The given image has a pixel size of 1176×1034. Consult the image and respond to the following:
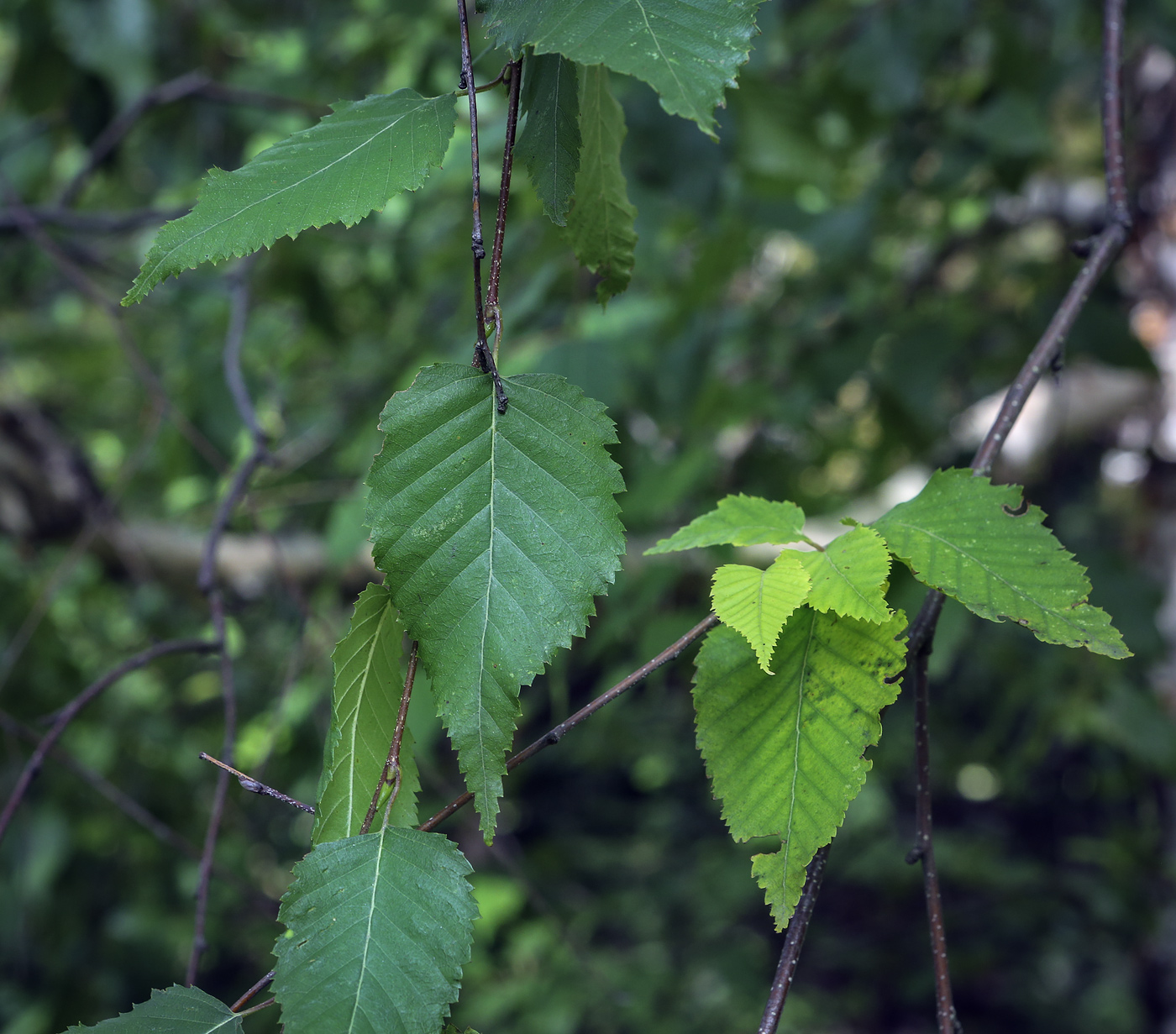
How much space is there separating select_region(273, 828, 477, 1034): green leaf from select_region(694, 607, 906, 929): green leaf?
0.49 feet

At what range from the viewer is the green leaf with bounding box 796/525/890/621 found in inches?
18.2

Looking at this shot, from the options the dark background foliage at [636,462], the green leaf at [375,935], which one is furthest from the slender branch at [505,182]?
the dark background foliage at [636,462]

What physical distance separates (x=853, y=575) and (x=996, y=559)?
3.3 inches

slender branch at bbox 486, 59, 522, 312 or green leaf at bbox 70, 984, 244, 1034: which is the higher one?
slender branch at bbox 486, 59, 522, 312

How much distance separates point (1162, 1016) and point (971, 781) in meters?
1.77

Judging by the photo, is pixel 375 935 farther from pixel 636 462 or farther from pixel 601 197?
pixel 636 462

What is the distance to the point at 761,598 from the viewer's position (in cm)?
47

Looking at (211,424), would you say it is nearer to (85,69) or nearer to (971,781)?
(85,69)

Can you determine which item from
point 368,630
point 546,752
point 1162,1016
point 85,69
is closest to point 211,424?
point 85,69

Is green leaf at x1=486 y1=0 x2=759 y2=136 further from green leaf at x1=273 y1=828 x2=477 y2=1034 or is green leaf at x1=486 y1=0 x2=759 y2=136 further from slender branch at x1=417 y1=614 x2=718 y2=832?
green leaf at x1=273 y1=828 x2=477 y2=1034

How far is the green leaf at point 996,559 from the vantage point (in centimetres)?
46

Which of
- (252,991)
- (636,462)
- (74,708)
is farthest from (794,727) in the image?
(636,462)

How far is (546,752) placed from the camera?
3570mm

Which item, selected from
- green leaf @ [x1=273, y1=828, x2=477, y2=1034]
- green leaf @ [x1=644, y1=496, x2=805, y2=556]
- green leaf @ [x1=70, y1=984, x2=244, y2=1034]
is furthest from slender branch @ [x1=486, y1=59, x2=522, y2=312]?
green leaf @ [x1=70, y1=984, x2=244, y2=1034]
